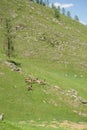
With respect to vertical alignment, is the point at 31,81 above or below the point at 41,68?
above

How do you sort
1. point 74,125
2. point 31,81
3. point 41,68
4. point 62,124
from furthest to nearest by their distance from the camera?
1. point 41,68
2. point 31,81
3. point 74,125
4. point 62,124

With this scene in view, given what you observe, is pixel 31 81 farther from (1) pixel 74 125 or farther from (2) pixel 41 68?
(2) pixel 41 68

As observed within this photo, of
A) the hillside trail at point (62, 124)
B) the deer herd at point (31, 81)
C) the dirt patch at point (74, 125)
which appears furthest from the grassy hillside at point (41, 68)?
the dirt patch at point (74, 125)

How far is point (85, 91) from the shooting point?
70.6 meters

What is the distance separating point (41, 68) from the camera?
9744 cm

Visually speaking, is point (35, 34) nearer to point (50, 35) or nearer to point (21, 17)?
point (50, 35)

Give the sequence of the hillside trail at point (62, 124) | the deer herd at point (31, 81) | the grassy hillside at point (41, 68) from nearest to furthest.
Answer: the hillside trail at point (62, 124) < the grassy hillside at point (41, 68) < the deer herd at point (31, 81)

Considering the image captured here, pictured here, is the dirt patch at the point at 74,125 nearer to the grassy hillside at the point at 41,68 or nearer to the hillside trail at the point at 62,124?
the hillside trail at the point at 62,124

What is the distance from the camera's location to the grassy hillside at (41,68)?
56.2 metres

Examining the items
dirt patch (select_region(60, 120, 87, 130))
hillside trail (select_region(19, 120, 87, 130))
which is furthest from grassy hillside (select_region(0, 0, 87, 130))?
dirt patch (select_region(60, 120, 87, 130))

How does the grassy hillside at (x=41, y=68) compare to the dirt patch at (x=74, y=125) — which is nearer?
the dirt patch at (x=74, y=125)

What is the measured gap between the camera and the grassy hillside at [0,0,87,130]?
56250 millimetres

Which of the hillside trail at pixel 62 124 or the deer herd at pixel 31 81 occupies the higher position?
the deer herd at pixel 31 81

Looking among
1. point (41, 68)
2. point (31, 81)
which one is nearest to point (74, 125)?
point (31, 81)
